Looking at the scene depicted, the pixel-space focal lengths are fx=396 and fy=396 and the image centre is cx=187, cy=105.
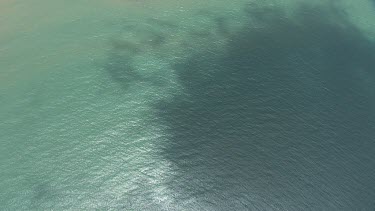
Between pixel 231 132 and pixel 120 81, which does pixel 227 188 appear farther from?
pixel 120 81

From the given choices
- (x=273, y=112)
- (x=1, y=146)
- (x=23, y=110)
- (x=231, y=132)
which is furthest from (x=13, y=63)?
(x=273, y=112)

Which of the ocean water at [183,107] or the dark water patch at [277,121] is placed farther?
the dark water patch at [277,121]

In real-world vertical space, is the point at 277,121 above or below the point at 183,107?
above

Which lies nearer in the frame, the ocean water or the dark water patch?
the ocean water
